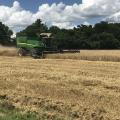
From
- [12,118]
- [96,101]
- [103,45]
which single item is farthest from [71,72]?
[103,45]

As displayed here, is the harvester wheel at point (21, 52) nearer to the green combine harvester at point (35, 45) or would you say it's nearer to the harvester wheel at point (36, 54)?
the green combine harvester at point (35, 45)

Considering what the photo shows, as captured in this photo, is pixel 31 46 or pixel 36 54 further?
pixel 31 46

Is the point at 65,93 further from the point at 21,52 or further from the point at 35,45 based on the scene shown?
the point at 21,52

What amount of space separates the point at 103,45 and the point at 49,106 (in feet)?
195

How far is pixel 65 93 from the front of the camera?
46.5 feet

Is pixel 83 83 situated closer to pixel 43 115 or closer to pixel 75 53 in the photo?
pixel 43 115

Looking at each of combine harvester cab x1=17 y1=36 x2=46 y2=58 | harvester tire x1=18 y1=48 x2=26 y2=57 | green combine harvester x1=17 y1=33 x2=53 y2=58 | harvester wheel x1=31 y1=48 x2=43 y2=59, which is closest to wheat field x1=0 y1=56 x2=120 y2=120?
harvester wheel x1=31 y1=48 x2=43 y2=59

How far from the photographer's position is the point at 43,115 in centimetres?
1172

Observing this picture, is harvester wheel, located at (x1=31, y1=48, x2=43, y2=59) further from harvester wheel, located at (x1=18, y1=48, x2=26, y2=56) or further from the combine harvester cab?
harvester wheel, located at (x1=18, y1=48, x2=26, y2=56)

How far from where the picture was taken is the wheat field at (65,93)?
1174 cm

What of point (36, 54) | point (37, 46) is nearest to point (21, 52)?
point (37, 46)

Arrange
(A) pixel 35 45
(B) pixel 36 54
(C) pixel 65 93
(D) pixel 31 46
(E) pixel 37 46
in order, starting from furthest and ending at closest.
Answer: (D) pixel 31 46, (A) pixel 35 45, (E) pixel 37 46, (B) pixel 36 54, (C) pixel 65 93

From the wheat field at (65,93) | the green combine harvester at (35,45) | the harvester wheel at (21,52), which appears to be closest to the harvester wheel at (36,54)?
the green combine harvester at (35,45)

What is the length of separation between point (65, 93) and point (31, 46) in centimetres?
2172
